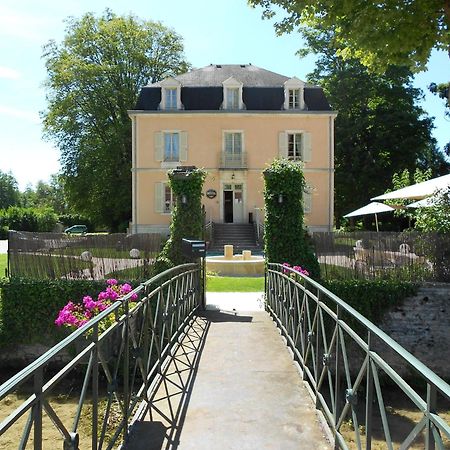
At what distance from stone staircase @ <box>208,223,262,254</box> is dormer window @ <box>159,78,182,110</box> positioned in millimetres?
7376

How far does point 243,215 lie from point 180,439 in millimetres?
24933

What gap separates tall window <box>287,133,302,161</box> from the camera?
2877 centimetres

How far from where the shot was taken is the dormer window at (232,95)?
1128 inches

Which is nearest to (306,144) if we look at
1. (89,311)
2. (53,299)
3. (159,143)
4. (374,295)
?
(159,143)

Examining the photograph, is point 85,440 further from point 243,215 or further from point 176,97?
point 176,97

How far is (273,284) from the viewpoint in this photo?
997 centimetres

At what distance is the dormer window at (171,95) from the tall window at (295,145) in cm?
666

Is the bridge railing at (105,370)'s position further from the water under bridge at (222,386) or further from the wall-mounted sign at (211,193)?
the wall-mounted sign at (211,193)

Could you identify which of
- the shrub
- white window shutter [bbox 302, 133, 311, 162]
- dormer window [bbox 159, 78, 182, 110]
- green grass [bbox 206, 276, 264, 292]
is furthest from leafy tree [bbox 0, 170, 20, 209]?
green grass [bbox 206, 276, 264, 292]

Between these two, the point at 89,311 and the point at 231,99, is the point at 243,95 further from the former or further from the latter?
the point at 89,311

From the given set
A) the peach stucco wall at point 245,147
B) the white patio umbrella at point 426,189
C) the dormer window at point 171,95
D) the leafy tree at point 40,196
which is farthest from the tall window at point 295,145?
the leafy tree at point 40,196

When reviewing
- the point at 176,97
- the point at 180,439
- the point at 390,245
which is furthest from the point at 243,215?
the point at 180,439

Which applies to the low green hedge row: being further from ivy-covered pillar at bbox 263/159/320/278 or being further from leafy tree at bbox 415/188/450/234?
leafy tree at bbox 415/188/450/234

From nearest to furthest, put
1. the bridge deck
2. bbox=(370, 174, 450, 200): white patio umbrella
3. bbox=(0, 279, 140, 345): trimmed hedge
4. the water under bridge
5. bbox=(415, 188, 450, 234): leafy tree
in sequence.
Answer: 1. the water under bridge
2. the bridge deck
3. bbox=(0, 279, 140, 345): trimmed hedge
4. bbox=(415, 188, 450, 234): leafy tree
5. bbox=(370, 174, 450, 200): white patio umbrella
